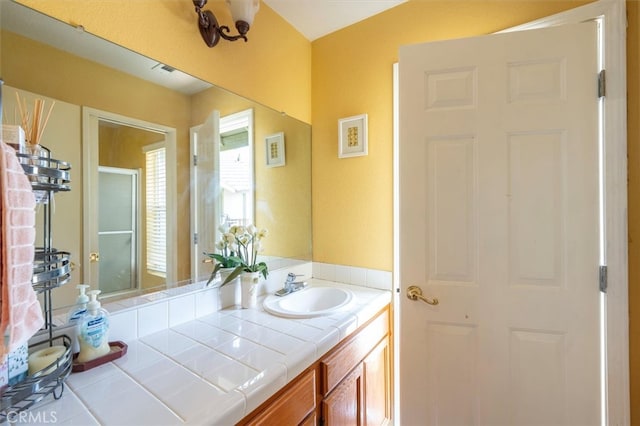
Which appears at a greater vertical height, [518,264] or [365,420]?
[518,264]

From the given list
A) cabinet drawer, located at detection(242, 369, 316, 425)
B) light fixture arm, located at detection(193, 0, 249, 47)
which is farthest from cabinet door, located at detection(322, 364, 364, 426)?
light fixture arm, located at detection(193, 0, 249, 47)

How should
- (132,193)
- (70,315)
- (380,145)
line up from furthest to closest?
(380,145)
(132,193)
(70,315)

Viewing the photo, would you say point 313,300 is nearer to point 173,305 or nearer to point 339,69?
point 173,305

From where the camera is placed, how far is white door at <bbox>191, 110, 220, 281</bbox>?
1.23 m

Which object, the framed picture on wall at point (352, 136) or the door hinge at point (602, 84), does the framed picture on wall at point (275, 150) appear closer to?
the framed picture on wall at point (352, 136)

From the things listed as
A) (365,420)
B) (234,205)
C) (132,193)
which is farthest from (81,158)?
(365,420)

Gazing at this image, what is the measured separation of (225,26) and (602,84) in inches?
62.8

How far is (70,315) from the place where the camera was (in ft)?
2.76

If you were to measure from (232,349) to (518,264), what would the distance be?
1.16m

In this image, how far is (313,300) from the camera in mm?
1568

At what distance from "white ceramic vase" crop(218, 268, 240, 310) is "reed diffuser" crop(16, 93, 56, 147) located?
798 mm

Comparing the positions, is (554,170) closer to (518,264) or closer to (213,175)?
(518,264)

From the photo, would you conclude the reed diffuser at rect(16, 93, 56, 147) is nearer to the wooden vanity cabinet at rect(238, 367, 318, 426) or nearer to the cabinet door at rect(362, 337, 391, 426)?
the wooden vanity cabinet at rect(238, 367, 318, 426)

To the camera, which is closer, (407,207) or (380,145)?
(407,207)
